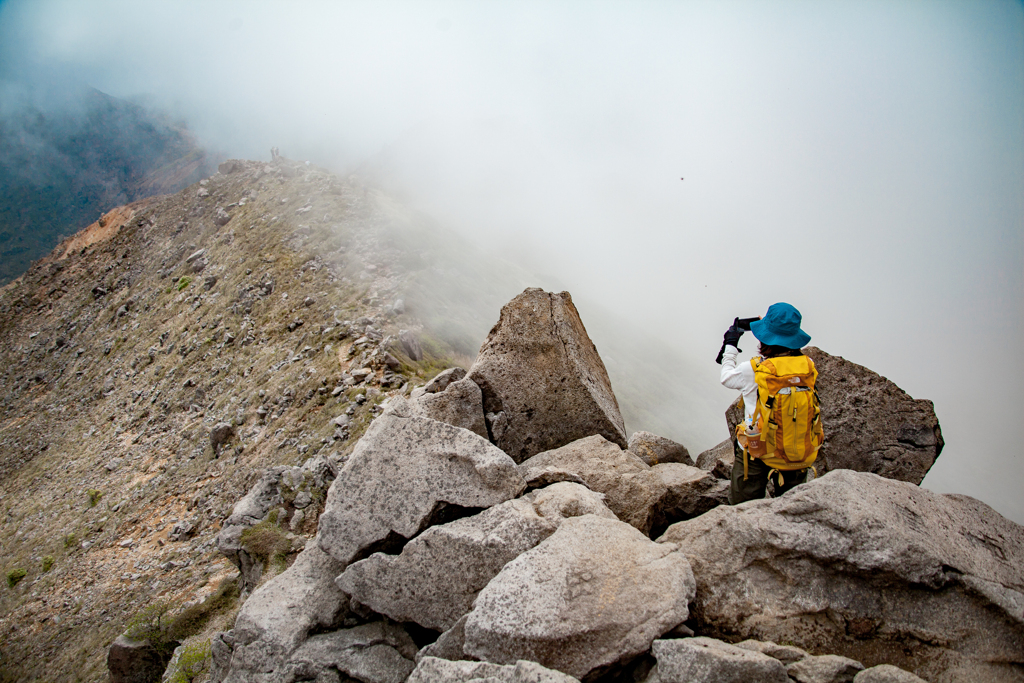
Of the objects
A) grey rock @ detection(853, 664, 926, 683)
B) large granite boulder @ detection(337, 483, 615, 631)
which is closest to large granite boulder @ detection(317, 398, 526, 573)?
large granite boulder @ detection(337, 483, 615, 631)

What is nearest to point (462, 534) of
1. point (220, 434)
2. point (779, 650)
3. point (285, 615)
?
point (285, 615)

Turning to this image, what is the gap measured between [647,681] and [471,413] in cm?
500

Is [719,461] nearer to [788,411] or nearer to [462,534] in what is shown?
[788,411]

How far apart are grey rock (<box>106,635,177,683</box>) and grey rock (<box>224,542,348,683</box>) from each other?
10.8ft

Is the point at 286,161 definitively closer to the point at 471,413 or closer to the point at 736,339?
the point at 471,413

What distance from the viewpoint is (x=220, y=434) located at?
14516 millimetres

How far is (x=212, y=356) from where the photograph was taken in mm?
19328

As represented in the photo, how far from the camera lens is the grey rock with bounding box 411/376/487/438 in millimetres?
8297

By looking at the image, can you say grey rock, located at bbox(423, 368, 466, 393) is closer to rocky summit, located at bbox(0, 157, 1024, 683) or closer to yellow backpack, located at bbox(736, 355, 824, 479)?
→ rocky summit, located at bbox(0, 157, 1024, 683)

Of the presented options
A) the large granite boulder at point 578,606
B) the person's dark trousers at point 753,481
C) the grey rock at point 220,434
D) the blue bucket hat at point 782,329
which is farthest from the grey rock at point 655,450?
the grey rock at point 220,434

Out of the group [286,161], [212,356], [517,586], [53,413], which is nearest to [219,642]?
[517,586]

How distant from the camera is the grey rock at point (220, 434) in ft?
47.6

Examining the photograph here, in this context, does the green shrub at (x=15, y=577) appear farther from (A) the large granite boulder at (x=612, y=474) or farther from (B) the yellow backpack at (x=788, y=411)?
(B) the yellow backpack at (x=788, y=411)

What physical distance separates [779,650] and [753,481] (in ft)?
7.56
